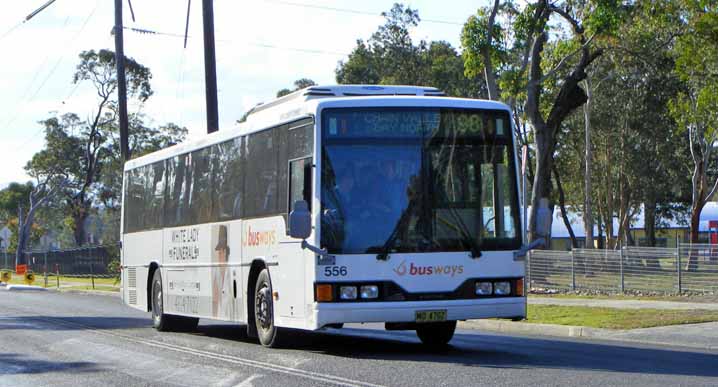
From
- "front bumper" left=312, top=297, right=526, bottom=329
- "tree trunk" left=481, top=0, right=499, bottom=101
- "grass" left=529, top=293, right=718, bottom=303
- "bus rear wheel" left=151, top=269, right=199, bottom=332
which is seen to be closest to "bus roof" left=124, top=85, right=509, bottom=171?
"front bumper" left=312, top=297, right=526, bottom=329

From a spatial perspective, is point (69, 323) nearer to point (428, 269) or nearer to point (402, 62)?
point (428, 269)

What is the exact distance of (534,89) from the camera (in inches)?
1346

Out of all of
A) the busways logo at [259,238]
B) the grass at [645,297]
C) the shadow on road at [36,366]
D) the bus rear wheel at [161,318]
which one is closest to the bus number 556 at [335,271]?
the busways logo at [259,238]

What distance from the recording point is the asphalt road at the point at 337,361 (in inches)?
448

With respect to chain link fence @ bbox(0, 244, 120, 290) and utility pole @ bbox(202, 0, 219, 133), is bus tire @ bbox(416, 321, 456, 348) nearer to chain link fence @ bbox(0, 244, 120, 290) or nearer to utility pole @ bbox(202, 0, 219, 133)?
utility pole @ bbox(202, 0, 219, 133)

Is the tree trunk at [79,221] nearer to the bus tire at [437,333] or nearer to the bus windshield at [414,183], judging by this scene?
the bus tire at [437,333]

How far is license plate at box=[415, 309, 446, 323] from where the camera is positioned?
517 inches

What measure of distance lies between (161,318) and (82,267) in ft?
158

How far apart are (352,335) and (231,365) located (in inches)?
215

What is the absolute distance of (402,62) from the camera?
63.0m

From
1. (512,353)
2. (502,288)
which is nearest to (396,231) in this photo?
(502,288)

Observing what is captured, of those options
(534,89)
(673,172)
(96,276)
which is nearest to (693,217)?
(673,172)

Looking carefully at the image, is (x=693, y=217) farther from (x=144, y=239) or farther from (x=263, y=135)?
(x=263, y=135)

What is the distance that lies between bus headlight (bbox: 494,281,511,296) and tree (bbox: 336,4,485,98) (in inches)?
1938
